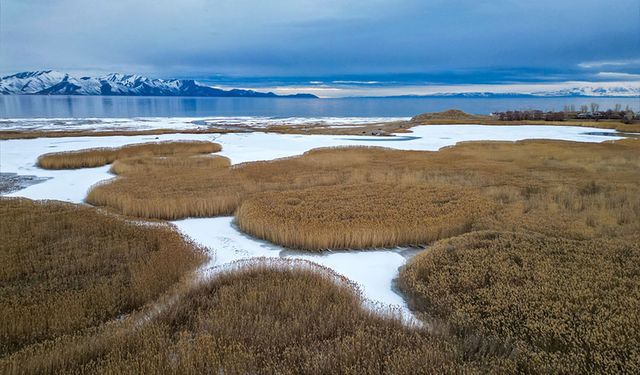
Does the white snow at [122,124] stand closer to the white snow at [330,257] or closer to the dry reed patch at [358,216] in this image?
the dry reed patch at [358,216]

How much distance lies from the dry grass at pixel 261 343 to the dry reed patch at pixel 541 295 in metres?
0.98

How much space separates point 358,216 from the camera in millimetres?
12102

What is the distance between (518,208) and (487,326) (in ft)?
27.6

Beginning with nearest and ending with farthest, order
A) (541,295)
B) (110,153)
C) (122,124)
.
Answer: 1. (541,295)
2. (110,153)
3. (122,124)

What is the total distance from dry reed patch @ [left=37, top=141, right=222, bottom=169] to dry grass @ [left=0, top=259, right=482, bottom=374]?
21.9 m

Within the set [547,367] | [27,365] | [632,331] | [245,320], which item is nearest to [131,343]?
[27,365]

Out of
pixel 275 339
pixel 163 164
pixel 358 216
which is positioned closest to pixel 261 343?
pixel 275 339

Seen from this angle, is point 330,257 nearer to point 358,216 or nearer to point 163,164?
point 358,216

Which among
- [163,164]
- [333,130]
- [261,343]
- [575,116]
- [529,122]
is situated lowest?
[163,164]

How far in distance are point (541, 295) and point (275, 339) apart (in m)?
4.47

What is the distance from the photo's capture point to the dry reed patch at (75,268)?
6.12 m

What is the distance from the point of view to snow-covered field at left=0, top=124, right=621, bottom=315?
9156 mm

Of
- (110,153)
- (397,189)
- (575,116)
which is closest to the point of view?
(397,189)

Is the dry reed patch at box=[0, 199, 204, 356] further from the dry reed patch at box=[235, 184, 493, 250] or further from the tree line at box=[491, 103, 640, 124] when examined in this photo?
the tree line at box=[491, 103, 640, 124]
